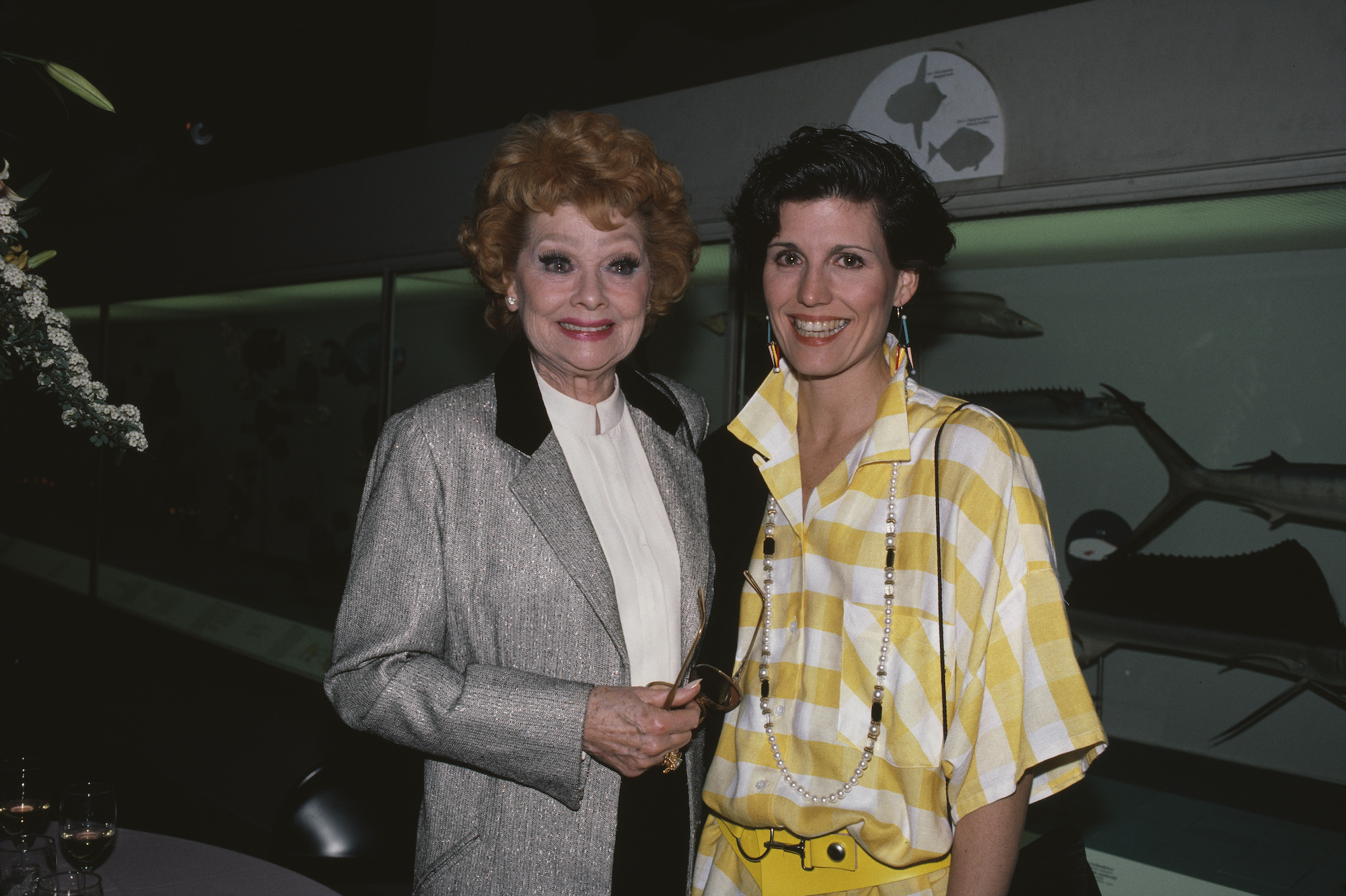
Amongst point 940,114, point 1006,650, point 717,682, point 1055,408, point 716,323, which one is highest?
point 940,114

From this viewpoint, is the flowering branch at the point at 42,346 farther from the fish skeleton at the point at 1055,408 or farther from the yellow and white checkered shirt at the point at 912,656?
the fish skeleton at the point at 1055,408

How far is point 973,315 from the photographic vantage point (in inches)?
147

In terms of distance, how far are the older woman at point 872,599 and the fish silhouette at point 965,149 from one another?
1.36 meters

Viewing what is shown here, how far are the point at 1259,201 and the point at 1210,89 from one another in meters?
0.34

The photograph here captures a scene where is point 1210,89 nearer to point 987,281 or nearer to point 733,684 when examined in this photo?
point 987,281

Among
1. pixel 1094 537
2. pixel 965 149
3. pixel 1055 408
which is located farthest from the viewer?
pixel 1055 408

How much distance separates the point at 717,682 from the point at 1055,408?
8.27 feet

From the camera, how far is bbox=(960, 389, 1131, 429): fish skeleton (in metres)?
3.48

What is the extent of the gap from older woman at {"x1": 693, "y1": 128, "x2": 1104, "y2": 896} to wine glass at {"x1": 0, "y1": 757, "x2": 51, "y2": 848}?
1242 millimetres

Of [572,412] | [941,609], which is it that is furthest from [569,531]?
[941,609]

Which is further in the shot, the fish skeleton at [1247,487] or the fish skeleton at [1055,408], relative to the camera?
the fish skeleton at [1055,408]

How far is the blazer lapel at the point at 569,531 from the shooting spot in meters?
1.70

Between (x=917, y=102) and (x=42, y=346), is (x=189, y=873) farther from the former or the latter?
(x=917, y=102)

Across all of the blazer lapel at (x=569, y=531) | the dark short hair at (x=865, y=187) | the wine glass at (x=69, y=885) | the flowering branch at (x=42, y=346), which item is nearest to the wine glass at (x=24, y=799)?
the wine glass at (x=69, y=885)
